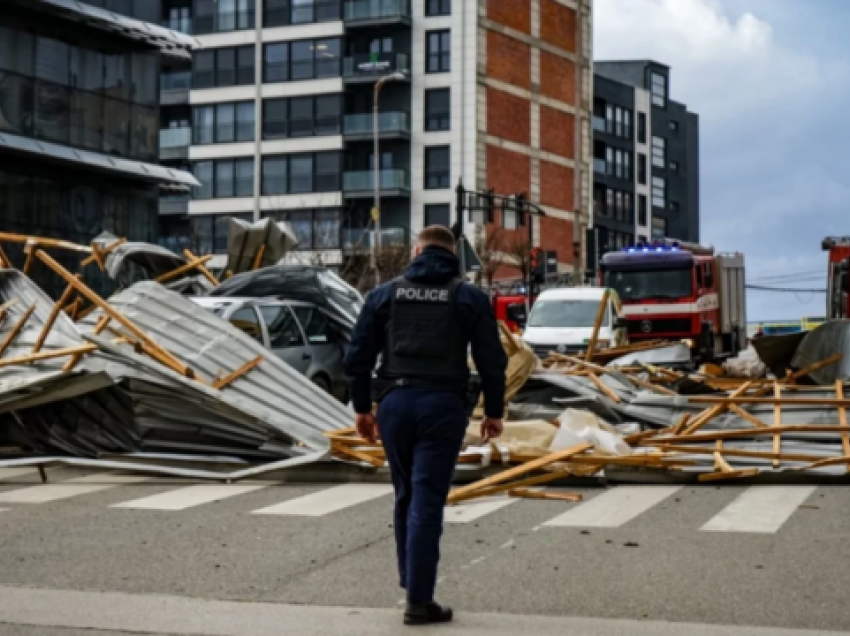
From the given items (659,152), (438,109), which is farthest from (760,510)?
(659,152)

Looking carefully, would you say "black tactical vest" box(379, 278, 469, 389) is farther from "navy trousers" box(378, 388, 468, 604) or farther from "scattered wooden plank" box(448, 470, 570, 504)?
"scattered wooden plank" box(448, 470, 570, 504)

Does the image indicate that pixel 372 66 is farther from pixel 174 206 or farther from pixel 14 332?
pixel 14 332

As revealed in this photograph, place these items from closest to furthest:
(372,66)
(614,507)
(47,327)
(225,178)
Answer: (614,507) < (47,327) < (372,66) < (225,178)

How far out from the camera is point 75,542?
10469 mm

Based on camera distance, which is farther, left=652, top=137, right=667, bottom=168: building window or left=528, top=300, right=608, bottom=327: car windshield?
left=652, top=137, right=667, bottom=168: building window

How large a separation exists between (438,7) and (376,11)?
3063 millimetres

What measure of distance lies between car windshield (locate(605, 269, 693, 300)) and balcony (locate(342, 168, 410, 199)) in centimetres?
Answer: 4112

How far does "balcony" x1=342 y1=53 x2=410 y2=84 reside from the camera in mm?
79125

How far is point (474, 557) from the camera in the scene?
9.68 meters

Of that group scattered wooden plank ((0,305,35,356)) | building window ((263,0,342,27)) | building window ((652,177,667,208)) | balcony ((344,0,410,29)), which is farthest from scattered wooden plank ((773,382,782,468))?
building window ((652,177,667,208))

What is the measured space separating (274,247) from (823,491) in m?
14.6

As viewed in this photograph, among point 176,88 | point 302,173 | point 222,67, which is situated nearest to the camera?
point 302,173

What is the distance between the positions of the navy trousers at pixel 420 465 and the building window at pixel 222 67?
75.9m

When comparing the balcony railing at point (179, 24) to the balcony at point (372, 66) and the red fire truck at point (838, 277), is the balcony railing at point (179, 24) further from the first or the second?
the red fire truck at point (838, 277)
